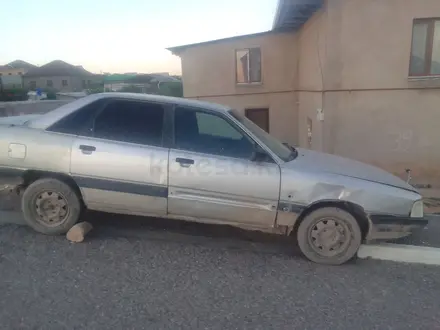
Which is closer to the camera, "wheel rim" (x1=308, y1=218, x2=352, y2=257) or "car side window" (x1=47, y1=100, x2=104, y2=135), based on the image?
"wheel rim" (x1=308, y1=218, x2=352, y2=257)

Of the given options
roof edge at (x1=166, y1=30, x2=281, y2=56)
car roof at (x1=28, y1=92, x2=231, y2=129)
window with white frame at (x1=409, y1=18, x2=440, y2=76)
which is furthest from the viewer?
roof edge at (x1=166, y1=30, x2=281, y2=56)

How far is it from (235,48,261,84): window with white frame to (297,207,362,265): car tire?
1240cm

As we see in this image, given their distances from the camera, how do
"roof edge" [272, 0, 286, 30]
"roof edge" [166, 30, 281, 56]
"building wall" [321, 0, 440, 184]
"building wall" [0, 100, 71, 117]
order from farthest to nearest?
"building wall" [0, 100, 71, 117] < "roof edge" [166, 30, 281, 56] < "roof edge" [272, 0, 286, 30] < "building wall" [321, 0, 440, 184]

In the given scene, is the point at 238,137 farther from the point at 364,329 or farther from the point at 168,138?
the point at 364,329

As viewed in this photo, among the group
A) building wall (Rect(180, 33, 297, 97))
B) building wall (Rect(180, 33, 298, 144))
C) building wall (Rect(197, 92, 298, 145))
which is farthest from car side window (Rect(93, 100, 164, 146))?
building wall (Rect(180, 33, 297, 97))

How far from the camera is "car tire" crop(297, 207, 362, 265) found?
11.1 feet

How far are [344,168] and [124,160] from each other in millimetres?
2378

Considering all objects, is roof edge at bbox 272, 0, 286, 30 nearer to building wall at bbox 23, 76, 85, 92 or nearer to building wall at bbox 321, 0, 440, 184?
building wall at bbox 321, 0, 440, 184

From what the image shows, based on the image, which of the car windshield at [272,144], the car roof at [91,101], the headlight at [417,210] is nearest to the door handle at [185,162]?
the car roof at [91,101]

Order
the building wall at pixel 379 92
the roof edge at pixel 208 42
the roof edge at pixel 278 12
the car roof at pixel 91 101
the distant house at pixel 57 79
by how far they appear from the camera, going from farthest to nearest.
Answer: the distant house at pixel 57 79
the roof edge at pixel 208 42
the roof edge at pixel 278 12
the building wall at pixel 379 92
the car roof at pixel 91 101

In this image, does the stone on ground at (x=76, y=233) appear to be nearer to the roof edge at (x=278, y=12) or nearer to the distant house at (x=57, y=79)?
the roof edge at (x=278, y=12)

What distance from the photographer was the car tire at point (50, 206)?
144 inches

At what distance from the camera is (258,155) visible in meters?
3.47

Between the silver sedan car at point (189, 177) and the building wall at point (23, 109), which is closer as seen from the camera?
the silver sedan car at point (189, 177)
